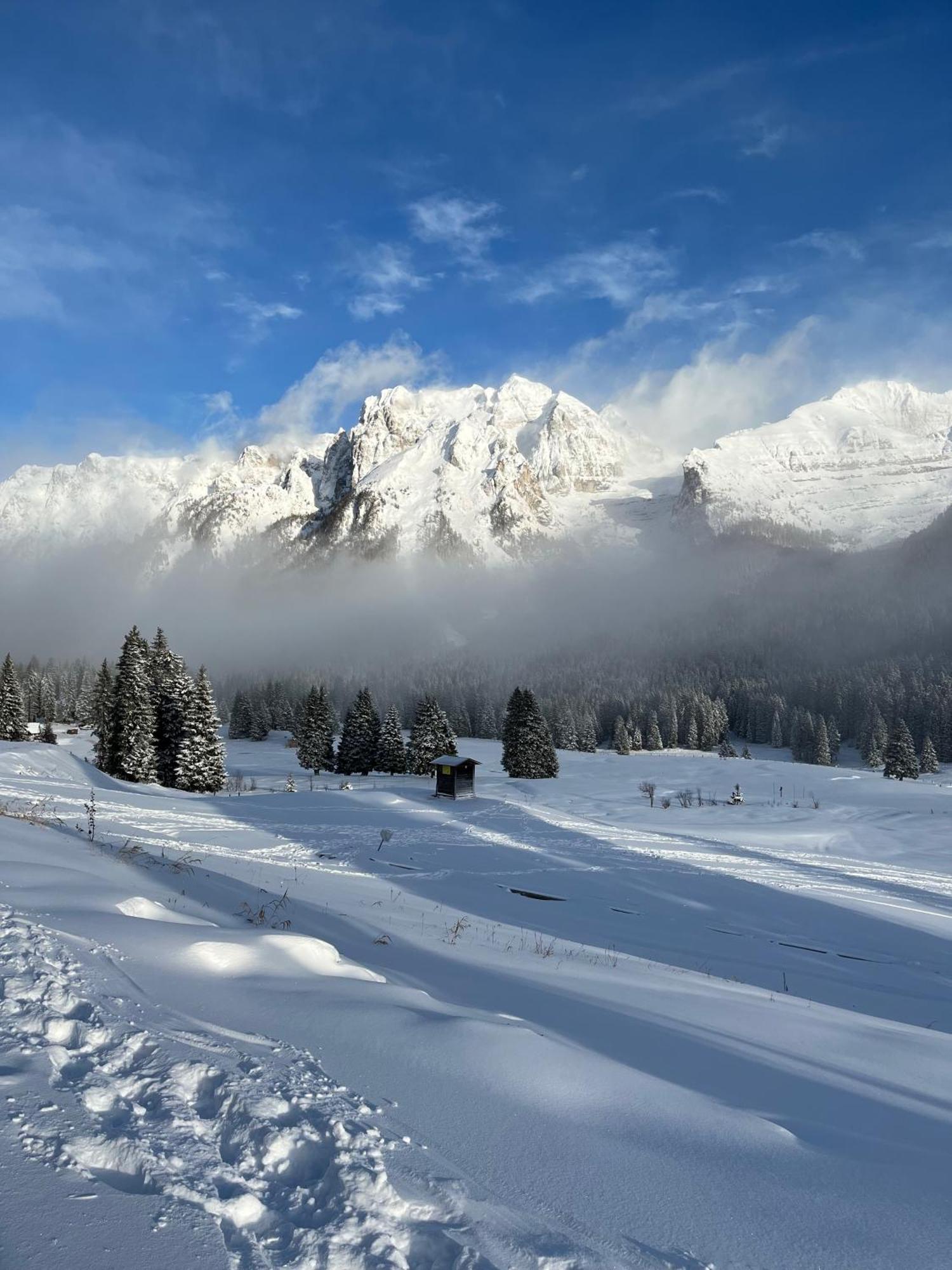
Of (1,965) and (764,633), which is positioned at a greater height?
(764,633)

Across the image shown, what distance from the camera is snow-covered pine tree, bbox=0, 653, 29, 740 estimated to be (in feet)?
190

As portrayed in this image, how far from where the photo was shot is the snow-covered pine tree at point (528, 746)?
54.0 m

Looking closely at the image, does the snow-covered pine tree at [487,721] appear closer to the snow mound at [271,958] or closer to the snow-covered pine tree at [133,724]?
the snow-covered pine tree at [133,724]

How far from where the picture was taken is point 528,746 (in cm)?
5444

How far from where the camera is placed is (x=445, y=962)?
702cm

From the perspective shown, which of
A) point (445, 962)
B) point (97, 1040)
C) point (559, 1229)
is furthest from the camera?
point (445, 962)

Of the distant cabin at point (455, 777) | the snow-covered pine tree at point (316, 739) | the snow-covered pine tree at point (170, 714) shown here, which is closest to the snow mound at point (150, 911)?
the distant cabin at point (455, 777)

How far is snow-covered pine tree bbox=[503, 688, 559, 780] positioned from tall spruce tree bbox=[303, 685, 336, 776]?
17081 mm

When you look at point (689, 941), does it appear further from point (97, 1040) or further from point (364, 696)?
point (364, 696)

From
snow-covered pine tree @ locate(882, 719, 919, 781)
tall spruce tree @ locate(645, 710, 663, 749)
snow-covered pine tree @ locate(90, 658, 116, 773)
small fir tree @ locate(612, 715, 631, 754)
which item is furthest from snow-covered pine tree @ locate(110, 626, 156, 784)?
tall spruce tree @ locate(645, 710, 663, 749)

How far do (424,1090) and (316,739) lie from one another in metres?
60.5

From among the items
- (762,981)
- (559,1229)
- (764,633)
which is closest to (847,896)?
(762,981)

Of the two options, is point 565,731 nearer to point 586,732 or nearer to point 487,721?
point 586,732

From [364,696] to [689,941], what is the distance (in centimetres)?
4881
